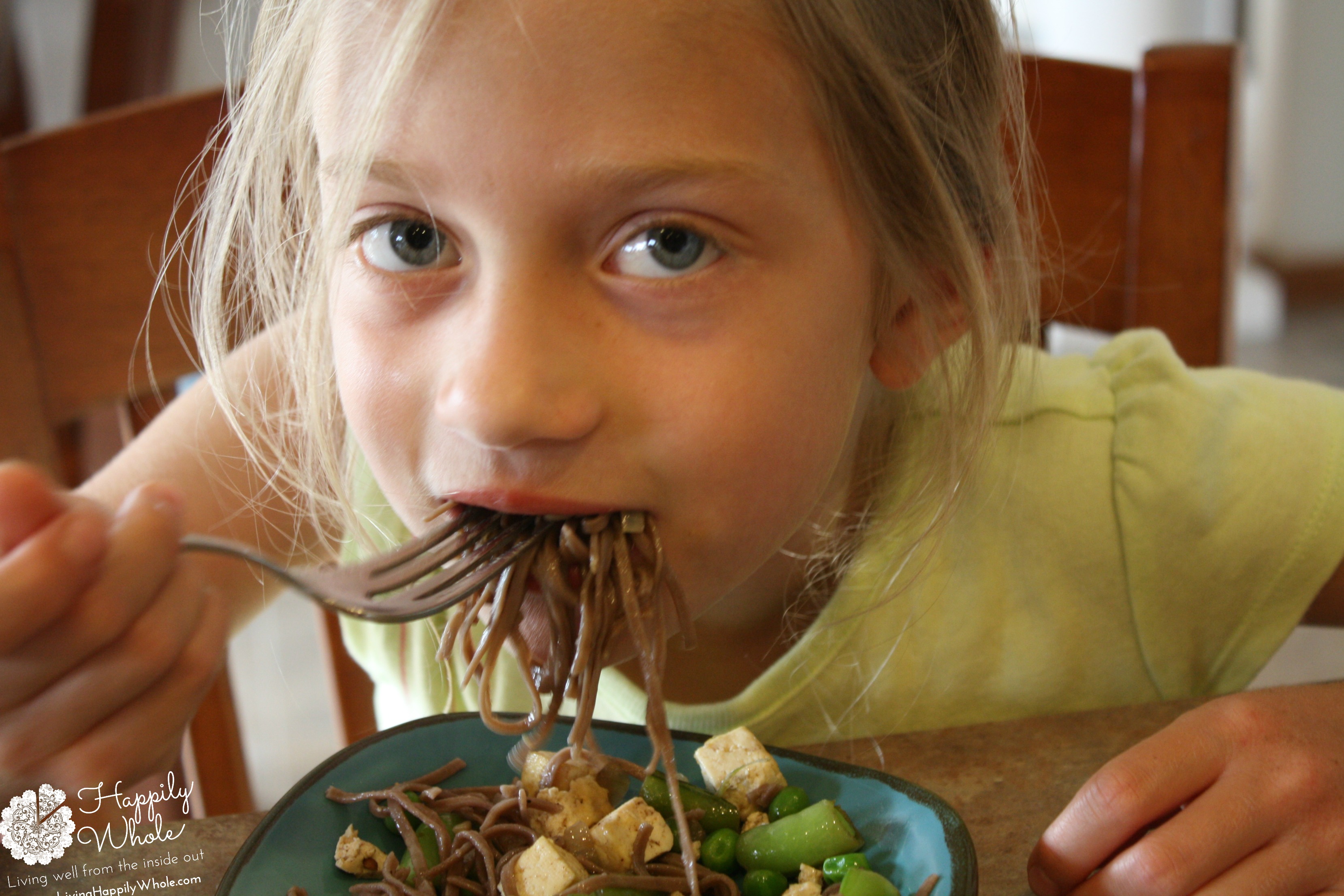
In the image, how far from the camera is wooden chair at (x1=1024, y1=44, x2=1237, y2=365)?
1.50 m

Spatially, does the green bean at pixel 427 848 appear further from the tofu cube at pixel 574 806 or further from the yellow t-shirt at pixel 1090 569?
the yellow t-shirt at pixel 1090 569

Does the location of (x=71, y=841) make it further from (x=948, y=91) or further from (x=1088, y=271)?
(x=1088, y=271)

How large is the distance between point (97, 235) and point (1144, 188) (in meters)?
1.30

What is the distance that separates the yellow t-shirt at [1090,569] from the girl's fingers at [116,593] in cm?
70

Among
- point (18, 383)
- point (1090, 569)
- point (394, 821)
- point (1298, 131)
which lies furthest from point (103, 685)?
point (1298, 131)

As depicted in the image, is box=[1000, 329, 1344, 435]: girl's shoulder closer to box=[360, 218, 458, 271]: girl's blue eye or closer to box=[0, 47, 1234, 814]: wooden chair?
box=[0, 47, 1234, 814]: wooden chair

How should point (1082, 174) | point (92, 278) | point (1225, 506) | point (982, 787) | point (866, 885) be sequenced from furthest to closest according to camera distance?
1. point (1082, 174)
2. point (92, 278)
3. point (1225, 506)
4. point (982, 787)
5. point (866, 885)

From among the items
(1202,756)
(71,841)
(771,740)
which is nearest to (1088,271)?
(771,740)

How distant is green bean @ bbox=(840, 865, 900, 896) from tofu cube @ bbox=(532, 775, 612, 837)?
0.72 feet

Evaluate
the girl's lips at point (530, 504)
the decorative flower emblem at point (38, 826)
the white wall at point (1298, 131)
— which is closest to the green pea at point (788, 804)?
the girl's lips at point (530, 504)

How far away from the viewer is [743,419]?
0.90 metres

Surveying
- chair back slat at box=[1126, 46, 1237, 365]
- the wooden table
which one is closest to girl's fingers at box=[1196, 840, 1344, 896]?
the wooden table

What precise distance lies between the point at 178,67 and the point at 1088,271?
10.6 feet

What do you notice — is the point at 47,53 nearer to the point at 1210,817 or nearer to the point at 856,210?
the point at 856,210
